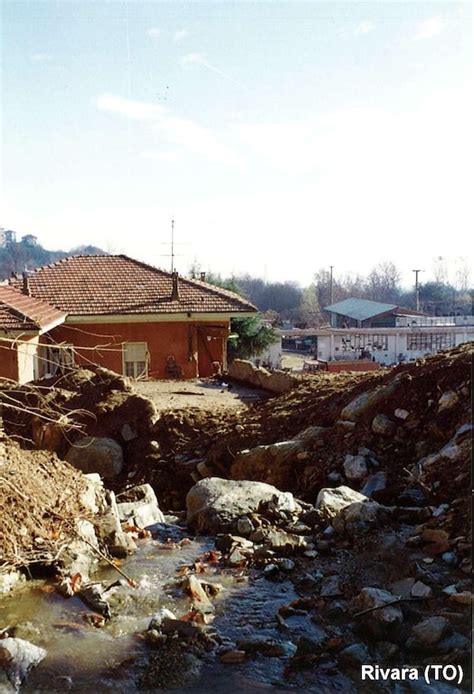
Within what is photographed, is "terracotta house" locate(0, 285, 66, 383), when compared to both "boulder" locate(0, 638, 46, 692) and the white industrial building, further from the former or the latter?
the white industrial building

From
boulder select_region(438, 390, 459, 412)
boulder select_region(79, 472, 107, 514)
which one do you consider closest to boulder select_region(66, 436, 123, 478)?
boulder select_region(79, 472, 107, 514)

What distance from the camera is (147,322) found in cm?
1641

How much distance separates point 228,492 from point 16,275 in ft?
48.0

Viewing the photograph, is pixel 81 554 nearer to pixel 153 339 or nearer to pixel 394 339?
pixel 153 339

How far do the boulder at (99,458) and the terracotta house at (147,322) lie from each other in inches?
254

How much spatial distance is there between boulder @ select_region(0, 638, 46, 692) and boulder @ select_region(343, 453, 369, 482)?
382cm

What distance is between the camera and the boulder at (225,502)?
618cm

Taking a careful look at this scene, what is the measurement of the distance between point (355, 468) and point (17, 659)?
405 centimetres

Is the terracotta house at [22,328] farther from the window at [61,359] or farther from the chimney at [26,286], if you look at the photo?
the chimney at [26,286]

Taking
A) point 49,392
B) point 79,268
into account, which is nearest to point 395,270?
point 79,268

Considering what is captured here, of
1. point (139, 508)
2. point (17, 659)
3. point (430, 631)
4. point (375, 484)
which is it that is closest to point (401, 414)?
point (375, 484)

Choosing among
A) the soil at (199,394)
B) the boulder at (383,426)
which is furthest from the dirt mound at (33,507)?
the soil at (199,394)

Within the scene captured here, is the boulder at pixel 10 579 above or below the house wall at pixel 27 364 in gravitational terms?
below

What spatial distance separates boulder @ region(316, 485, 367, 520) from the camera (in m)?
5.99
